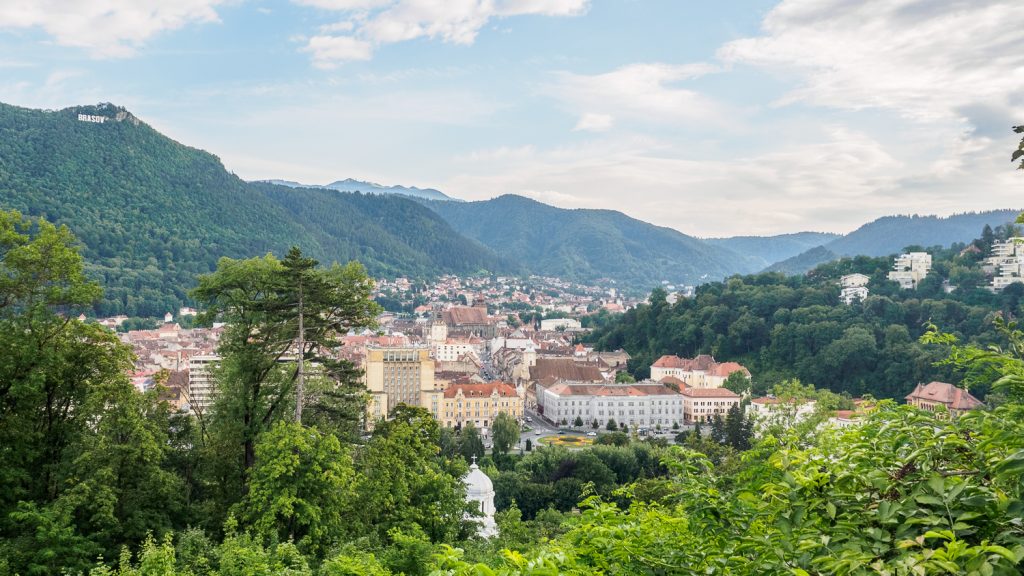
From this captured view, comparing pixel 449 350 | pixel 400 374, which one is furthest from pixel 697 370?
pixel 449 350

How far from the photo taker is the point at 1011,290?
60.7 m

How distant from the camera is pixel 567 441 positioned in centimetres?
4612

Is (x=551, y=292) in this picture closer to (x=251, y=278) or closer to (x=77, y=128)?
(x=77, y=128)

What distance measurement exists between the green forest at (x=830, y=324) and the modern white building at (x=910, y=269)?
1434mm

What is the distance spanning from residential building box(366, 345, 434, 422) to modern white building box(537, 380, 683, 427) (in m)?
9.87

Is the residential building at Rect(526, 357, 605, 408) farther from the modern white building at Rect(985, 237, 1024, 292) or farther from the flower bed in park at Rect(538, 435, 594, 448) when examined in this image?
the modern white building at Rect(985, 237, 1024, 292)

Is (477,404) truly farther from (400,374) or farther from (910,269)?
(910,269)

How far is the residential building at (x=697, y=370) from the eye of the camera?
199 feet

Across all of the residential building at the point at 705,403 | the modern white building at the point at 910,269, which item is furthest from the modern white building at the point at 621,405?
the modern white building at the point at 910,269

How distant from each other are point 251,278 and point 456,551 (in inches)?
502

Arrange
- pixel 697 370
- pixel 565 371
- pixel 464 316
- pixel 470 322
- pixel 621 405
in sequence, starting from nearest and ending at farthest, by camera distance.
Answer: pixel 621 405, pixel 697 370, pixel 565 371, pixel 470 322, pixel 464 316

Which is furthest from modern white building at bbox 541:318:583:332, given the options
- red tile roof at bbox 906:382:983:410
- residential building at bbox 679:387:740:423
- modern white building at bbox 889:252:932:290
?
red tile roof at bbox 906:382:983:410

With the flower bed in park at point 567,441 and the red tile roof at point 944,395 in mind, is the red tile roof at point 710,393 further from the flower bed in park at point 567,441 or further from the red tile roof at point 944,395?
the red tile roof at point 944,395

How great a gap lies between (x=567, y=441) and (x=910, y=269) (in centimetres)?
5110
